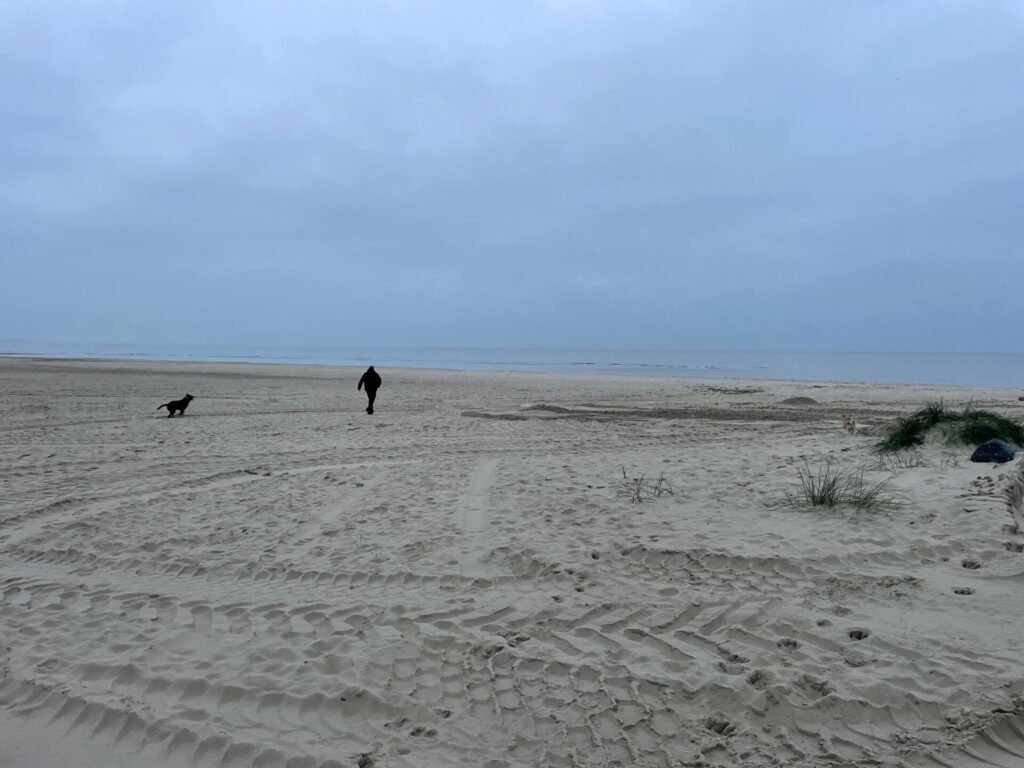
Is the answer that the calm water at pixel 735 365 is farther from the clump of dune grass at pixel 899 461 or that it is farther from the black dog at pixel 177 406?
the black dog at pixel 177 406

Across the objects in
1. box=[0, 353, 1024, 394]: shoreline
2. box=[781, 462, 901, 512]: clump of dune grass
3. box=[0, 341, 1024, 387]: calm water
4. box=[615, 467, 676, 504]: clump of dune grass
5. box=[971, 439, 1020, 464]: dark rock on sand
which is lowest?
box=[615, 467, 676, 504]: clump of dune grass

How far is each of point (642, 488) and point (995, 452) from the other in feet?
14.4

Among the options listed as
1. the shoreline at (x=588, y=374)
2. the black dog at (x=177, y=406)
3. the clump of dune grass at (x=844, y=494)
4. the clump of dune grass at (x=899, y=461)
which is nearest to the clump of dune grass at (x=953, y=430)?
the clump of dune grass at (x=899, y=461)

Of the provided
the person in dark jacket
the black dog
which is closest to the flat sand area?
the black dog

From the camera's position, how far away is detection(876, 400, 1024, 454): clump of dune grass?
863 cm

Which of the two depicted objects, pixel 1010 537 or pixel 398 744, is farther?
pixel 1010 537

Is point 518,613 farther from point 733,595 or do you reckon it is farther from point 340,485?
point 340,485

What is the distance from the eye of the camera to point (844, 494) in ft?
20.3

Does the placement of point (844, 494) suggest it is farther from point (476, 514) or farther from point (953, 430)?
point (953, 430)

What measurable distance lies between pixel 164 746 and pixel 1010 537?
19.5 feet

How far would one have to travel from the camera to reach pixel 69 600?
4574mm

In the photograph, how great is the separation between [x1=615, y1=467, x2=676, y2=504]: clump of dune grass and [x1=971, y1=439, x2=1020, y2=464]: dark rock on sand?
3820 mm

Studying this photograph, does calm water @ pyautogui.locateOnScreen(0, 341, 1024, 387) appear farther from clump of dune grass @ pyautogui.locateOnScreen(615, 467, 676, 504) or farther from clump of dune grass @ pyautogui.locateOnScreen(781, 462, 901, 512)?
clump of dune grass @ pyautogui.locateOnScreen(615, 467, 676, 504)

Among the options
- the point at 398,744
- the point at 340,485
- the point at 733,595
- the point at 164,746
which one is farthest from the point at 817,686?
the point at 340,485
